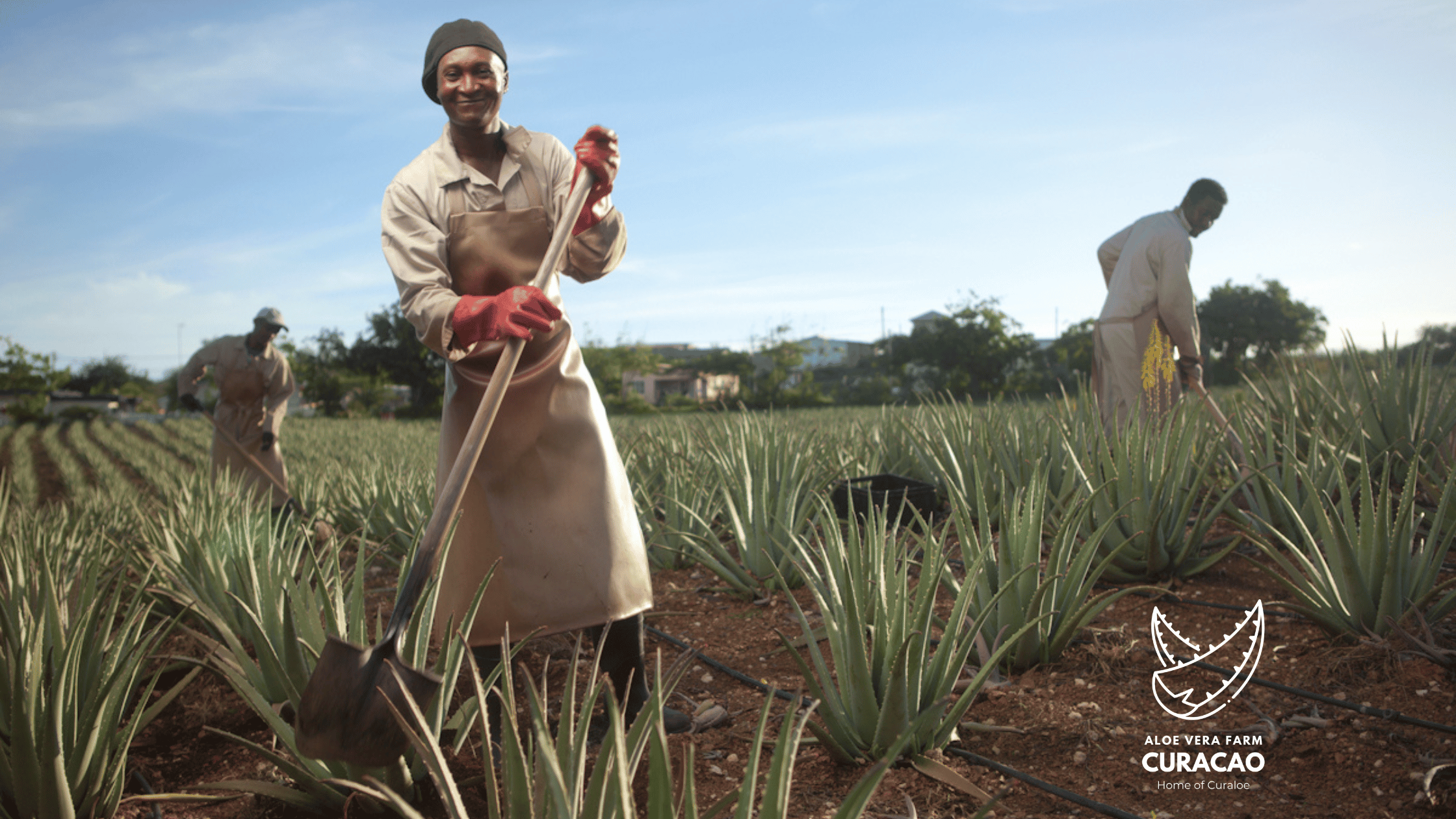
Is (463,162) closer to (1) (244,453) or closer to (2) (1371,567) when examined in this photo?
(2) (1371,567)

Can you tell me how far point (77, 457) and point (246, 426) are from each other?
12.8 metres

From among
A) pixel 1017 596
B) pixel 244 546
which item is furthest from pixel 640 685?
pixel 244 546

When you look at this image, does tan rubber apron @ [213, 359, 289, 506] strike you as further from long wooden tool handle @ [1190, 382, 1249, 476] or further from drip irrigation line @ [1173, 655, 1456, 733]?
drip irrigation line @ [1173, 655, 1456, 733]

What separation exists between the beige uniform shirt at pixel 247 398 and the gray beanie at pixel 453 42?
15.4 ft

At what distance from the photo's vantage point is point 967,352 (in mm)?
28281

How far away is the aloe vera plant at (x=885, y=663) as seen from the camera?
1621mm

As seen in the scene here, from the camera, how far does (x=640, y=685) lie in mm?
2146

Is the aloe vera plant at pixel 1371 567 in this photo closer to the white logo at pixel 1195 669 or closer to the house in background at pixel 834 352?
the white logo at pixel 1195 669

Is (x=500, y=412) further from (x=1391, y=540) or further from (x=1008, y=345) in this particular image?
(x=1008, y=345)

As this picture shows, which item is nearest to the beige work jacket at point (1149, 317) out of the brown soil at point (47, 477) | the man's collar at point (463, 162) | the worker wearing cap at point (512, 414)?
the worker wearing cap at point (512, 414)

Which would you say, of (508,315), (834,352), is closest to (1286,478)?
(508,315)

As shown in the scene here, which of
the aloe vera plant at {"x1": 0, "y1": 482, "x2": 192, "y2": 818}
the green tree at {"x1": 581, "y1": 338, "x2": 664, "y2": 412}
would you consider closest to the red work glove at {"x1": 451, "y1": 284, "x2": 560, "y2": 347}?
the aloe vera plant at {"x1": 0, "y1": 482, "x2": 192, "y2": 818}

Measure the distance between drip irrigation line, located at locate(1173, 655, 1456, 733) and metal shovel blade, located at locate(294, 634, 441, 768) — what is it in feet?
6.04

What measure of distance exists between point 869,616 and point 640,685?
66cm
